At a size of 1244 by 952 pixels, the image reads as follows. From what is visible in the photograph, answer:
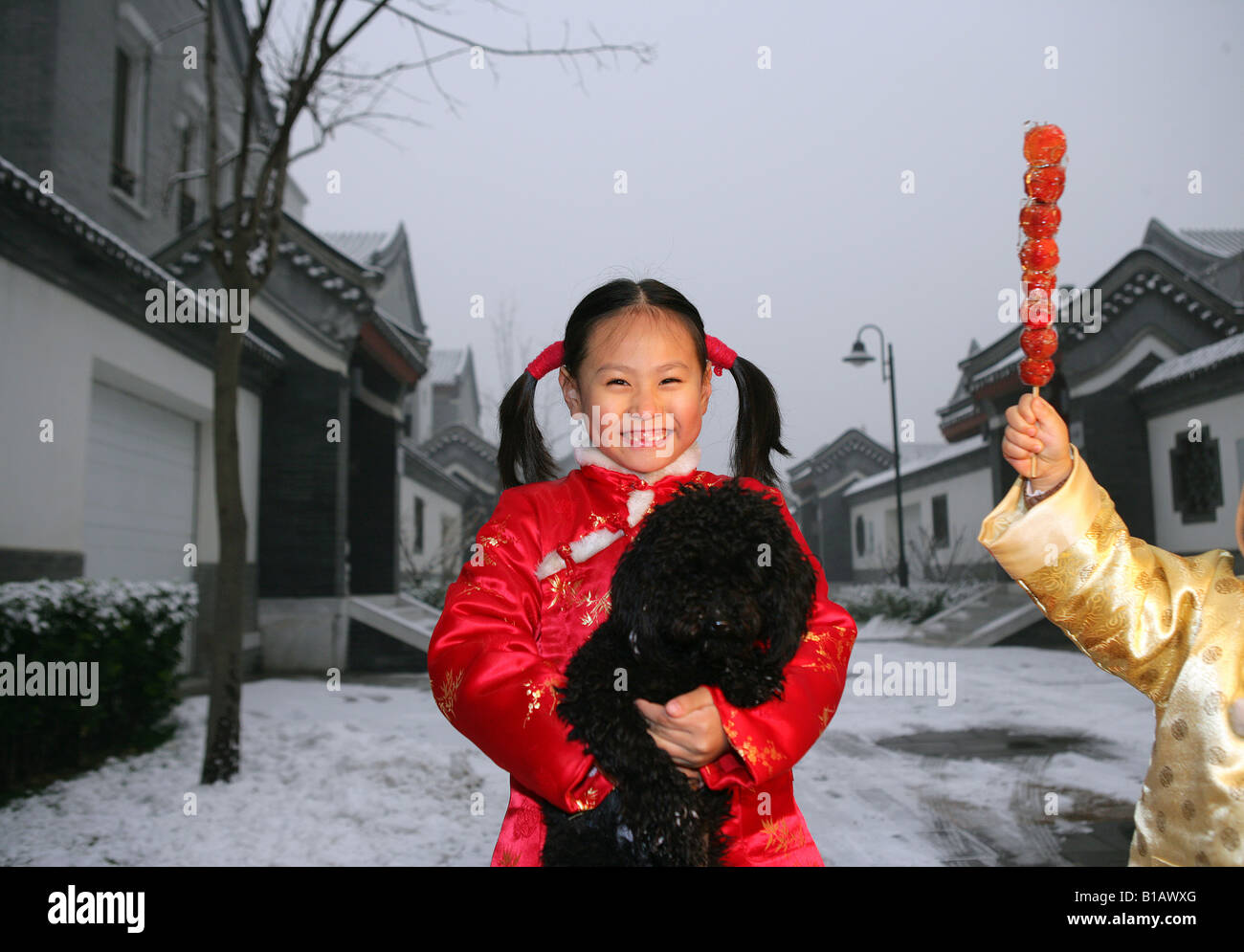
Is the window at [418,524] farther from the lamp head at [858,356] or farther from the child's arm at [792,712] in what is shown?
the child's arm at [792,712]

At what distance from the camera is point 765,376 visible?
69.8 inches

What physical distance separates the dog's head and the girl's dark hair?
37 cm

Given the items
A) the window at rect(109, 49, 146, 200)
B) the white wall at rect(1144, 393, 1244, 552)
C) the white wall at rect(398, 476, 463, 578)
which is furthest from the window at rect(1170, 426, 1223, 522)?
the window at rect(109, 49, 146, 200)

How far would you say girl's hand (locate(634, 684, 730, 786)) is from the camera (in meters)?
1.31

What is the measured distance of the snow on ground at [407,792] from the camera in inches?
157

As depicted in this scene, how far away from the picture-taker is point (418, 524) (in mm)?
16219

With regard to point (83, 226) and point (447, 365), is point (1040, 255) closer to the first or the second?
point (83, 226)

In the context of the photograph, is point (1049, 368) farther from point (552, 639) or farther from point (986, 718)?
point (986, 718)

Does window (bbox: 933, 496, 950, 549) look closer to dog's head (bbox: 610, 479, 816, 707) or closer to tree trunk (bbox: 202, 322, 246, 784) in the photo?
tree trunk (bbox: 202, 322, 246, 784)

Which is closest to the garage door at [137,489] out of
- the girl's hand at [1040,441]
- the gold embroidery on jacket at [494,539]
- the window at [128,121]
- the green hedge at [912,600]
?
the window at [128,121]

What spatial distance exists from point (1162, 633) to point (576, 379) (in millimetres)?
1076

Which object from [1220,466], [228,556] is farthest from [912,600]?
[228,556]

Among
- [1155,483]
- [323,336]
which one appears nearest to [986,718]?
[1155,483]

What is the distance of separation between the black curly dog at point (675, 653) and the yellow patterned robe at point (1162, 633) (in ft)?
1.27
